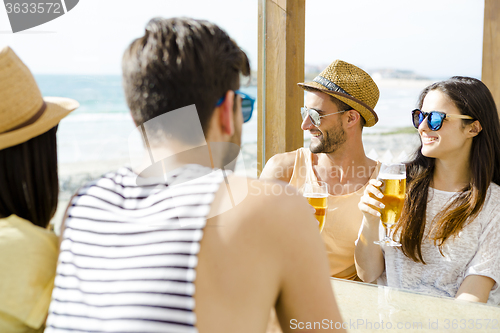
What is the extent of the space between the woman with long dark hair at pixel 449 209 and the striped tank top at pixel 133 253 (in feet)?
3.88

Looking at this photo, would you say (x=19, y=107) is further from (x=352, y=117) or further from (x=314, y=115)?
(x=352, y=117)

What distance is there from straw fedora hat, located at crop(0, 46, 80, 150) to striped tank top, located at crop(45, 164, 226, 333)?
1.06 ft

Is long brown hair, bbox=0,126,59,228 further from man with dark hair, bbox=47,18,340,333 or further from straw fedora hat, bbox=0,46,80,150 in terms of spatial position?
man with dark hair, bbox=47,18,340,333

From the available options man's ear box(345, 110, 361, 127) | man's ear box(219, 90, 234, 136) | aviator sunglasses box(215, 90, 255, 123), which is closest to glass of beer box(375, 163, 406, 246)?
aviator sunglasses box(215, 90, 255, 123)

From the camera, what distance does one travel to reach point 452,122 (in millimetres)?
2051

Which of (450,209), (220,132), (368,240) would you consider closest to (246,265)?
(220,132)

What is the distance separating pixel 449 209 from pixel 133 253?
1698 mm

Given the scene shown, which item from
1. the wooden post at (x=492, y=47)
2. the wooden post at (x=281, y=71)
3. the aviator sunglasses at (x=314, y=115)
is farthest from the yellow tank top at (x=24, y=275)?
the wooden post at (x=492, y=47)

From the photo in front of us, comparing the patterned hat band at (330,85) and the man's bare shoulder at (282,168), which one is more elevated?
the patterned hat band at (330,85)

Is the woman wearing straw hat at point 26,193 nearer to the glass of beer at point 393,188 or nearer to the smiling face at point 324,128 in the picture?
the glass of beer at point 393,188

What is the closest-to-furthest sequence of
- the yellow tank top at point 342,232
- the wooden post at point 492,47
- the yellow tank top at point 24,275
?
the yellow tank top at point 24,275, the yellow tank top at point 342,232, the wooden post at point 492,47

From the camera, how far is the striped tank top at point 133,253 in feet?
2.54

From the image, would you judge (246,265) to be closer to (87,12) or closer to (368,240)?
(368,240)

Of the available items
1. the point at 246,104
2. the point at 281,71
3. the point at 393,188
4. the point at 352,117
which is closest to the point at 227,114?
the point at 246,104
